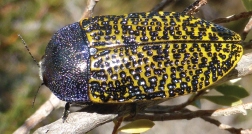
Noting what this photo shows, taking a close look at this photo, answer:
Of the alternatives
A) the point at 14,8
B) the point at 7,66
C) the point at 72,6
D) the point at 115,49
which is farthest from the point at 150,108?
the point at 72,6

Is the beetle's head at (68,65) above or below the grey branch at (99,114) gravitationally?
above

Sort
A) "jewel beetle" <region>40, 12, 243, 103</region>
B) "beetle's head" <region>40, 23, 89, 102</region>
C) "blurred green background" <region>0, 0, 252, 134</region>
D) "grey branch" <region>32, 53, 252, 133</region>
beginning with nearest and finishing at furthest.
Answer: "grey branch" <region>32, 53, 252, 133</region>, "jewel beetle" <region>40, 12, 243, 103</region>, "beetle's head" <region>40, 23, 89, 102</region>, "blurred green background" <region>0, 0, 252, 134</region>

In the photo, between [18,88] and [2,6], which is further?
[18,88]

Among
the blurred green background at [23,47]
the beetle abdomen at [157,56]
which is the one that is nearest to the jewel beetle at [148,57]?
the beetle abdomen at [157,56]

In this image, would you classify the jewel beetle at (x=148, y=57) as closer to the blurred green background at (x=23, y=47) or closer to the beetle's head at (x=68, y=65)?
the beetle's head at (x=68, y=65)

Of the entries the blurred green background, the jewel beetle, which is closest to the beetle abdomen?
the jewel beetle

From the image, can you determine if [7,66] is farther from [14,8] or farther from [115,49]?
[115,49]

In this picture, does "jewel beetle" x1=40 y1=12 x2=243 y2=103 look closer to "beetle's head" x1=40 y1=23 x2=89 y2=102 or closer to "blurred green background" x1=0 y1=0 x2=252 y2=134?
"beetle's head" x1=40 y1=23 x2=89 y2=102

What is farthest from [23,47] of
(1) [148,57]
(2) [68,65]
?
(1) [148,57]
